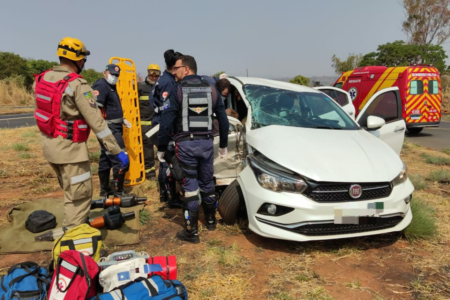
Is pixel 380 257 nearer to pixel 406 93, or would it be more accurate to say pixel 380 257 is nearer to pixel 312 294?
pixel 312 294

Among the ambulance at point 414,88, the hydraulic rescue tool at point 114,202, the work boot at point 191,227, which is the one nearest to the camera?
the work boot at point 191,227

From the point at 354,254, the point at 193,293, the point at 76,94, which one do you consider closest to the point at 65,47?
the point at 76,94

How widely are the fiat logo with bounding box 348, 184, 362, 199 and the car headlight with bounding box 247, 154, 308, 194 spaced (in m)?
0.42

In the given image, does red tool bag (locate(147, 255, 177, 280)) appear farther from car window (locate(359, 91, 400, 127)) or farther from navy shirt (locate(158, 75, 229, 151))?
car window (locate(359, 91, 400, 127))

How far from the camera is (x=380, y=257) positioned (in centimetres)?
322

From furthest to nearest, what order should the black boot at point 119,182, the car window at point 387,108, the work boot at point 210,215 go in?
the car window at point 387,108 → the black boot at point 119,182 → the work boot at point 210,215

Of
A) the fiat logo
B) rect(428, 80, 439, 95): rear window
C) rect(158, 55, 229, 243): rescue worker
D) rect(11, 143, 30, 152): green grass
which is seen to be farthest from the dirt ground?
rect(428, 80, 439, 95): rear window

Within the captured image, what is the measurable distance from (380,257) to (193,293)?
1878 mm

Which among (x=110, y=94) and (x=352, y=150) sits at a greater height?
(x=110, y=94)

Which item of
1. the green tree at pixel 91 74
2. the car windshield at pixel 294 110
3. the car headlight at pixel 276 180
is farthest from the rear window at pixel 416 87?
A: the green tree at pixel 91 74

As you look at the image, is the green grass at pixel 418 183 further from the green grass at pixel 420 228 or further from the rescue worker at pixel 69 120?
the rescue worker at pixel 69 120

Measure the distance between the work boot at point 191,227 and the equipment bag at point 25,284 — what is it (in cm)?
146

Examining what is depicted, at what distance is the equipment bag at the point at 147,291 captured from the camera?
2.02 m

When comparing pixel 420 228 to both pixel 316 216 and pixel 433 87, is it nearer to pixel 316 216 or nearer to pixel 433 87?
pixel 316 216
